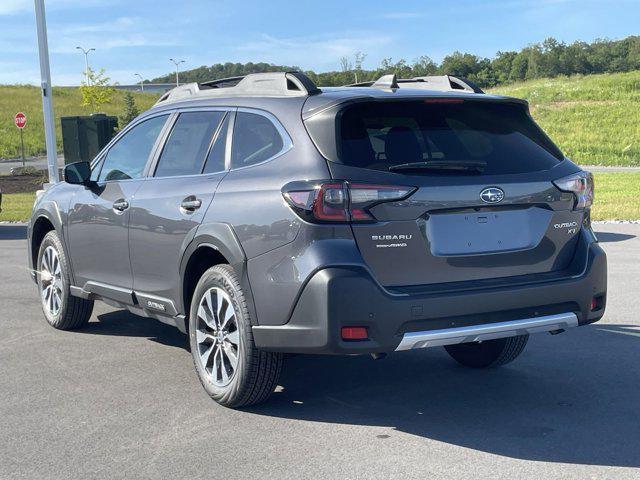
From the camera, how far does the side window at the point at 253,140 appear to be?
195 inches

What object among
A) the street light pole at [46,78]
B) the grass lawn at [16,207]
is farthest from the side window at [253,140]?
the street light pole at [46,78]

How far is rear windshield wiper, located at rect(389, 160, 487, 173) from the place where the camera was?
4551 millimetres

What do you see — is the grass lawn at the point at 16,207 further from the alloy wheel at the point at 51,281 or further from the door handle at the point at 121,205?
the door handle at the point at 121,205

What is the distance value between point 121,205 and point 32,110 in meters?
77.7

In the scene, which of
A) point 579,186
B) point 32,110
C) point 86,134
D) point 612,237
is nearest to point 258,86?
point 579,186

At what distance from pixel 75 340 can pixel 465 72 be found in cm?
8976

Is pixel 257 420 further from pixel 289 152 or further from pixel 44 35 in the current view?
pixel 44 35

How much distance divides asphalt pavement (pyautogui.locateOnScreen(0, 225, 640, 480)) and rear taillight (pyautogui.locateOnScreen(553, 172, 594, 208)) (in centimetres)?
114

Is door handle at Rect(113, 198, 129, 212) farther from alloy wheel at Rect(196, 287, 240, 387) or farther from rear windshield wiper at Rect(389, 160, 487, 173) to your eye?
rear windshield wiper at Rect(389, 160, 487, 173)

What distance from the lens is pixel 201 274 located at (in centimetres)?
545

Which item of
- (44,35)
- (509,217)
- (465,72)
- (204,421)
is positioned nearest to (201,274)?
(204,421)

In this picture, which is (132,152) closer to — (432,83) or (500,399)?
(432,83)

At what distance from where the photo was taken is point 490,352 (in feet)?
19.4

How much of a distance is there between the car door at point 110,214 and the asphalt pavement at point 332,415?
1.88ft
